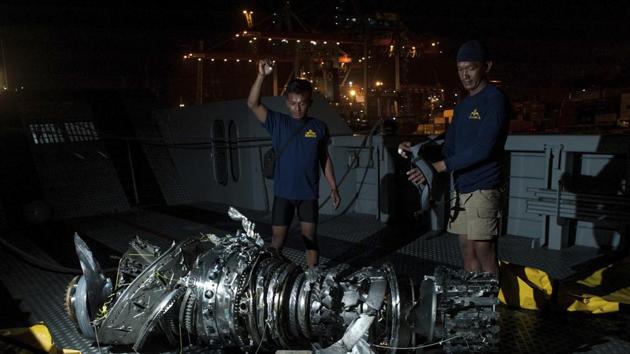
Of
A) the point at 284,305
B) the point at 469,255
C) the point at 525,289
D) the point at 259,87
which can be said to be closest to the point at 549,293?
the point at 525,289

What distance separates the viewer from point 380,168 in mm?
6086

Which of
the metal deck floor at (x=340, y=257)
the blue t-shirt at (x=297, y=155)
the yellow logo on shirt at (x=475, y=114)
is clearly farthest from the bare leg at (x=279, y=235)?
the yellow logo on shirt at (x=475, y=114)

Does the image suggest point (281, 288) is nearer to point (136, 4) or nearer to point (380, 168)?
point (380, 168)

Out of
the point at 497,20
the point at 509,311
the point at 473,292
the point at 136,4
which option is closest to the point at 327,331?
the point at 473,292

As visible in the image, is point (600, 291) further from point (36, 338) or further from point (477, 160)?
point (36, 338)

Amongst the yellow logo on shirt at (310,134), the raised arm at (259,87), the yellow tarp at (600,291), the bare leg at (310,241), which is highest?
the raised arm at (259,87)

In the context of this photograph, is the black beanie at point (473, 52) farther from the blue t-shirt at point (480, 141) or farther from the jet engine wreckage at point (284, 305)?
the jet engine wreckage at point (284, 305)

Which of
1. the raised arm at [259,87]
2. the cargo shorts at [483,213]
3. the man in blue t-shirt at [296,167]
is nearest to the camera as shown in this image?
the cargo shorts at [483,213]

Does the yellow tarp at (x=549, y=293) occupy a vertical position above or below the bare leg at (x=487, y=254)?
below

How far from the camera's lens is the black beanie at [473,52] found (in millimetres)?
2535

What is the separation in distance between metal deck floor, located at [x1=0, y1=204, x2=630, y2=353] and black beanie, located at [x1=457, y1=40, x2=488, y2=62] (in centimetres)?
182

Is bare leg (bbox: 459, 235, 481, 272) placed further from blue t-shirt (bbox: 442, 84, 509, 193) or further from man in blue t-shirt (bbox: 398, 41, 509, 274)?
blue t-shirt (bbox: 442, 84, 509, 193)

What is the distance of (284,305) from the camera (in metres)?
2.24

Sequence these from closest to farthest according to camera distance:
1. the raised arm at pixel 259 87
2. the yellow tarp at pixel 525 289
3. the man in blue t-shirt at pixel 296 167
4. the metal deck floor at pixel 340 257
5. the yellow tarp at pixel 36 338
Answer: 1. the yellow tarp at pixel 36 338
2. the metal deck floor at pixel 340 257
3. the raised arm at pixel 259 87
4. the yellow tarp at pixel 525 289
5. the man in blue t-shirt at pixel 296 167
